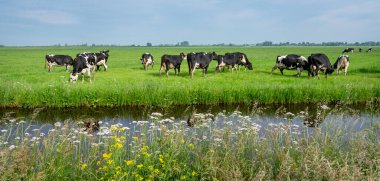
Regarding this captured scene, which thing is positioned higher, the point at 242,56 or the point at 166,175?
the point at 242,56

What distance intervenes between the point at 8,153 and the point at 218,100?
11014mm

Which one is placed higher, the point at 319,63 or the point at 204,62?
the point at 204,62

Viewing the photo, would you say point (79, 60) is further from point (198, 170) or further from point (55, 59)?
point (198, 170)

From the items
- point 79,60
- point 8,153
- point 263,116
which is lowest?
point 263,116

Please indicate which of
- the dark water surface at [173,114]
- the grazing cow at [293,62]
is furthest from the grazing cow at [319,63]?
the dark water surface at [173,114]

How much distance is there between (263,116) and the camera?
1227 centimetres

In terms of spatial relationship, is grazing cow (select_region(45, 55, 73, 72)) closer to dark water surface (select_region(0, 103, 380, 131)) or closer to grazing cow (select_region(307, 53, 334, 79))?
dark water surface (select_region(0, 103, 380, 131))

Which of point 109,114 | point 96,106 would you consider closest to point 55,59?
point 96,106

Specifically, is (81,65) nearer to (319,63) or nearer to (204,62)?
(204,62)

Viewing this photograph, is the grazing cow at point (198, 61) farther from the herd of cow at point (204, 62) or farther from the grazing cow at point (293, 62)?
the grazing cow at point (293, 62)

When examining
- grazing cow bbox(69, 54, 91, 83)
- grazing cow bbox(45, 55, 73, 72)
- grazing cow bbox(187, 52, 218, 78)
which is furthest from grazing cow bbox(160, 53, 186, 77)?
grazing cow bbox(45, 55, 73, 72)

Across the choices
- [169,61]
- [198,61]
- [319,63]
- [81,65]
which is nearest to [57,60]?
[81,65]

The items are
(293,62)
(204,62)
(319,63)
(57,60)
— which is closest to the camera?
(319,63)

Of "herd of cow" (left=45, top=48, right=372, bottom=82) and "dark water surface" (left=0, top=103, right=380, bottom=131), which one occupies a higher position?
"herd of cow" (left=45, top=48, right=372, bottom=82)
